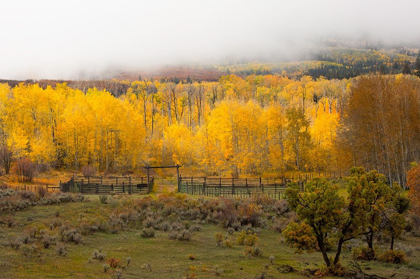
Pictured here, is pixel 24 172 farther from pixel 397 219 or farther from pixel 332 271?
pixel 397 219

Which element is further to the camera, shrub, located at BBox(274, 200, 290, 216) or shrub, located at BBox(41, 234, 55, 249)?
shrub, located at BBox(274, 200, 290, 216)

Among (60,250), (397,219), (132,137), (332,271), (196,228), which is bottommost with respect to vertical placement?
(196,228)

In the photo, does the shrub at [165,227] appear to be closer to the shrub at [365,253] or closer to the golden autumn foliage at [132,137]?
the shrub at [365,253]

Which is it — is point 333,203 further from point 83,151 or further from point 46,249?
point 83,151

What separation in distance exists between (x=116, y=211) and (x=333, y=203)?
15.1 meters

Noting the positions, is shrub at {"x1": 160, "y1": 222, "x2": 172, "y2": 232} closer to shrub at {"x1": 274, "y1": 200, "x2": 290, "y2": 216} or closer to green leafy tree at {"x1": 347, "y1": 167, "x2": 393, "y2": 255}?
shrub at {"x1": 274, "y1": 200, "x2": 290, "y2": 216}

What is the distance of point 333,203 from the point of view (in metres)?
13.0

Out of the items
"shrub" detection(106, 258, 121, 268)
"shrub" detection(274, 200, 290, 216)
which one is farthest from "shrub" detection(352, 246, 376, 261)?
"shrub" detection(274, 200, 290, 216)

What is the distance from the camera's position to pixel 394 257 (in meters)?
15.9

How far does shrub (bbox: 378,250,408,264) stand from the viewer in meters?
15.9

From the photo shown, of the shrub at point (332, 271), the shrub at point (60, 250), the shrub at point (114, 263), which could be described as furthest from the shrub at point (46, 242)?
the shrub at point (332, 271)

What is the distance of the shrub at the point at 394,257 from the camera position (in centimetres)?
1590

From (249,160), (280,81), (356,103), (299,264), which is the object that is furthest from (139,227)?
(280,81)

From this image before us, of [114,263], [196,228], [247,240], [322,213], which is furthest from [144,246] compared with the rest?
[322,213]
